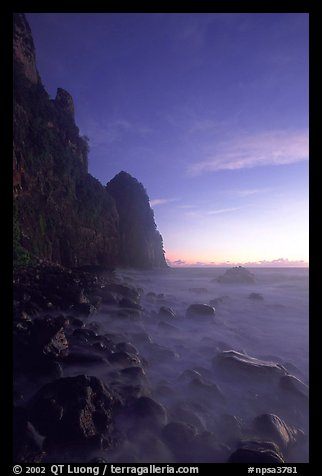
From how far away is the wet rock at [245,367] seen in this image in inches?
283

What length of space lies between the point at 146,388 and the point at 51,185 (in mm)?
13365

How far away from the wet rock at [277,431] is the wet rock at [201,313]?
6329mm

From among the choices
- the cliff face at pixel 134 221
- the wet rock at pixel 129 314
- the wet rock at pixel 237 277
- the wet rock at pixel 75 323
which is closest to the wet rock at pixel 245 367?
the wet rock at pixel 129 314

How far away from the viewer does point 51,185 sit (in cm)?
1628

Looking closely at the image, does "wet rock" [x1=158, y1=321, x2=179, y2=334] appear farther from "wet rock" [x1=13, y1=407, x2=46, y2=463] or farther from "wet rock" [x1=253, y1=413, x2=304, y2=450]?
"wet rock" [x1=13, y1=407, x2=46, y2=463]

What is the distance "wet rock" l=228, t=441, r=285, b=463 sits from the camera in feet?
14.5

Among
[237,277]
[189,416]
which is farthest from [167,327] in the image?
[237,277]

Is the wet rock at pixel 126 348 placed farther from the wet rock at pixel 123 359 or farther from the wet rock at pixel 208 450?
the wet rock at pixel 208 450

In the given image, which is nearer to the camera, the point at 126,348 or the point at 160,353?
the point at 126,348

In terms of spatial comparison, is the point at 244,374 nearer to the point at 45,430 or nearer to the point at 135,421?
the point at 135,421

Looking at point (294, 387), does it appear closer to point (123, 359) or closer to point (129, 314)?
point (123, 359)

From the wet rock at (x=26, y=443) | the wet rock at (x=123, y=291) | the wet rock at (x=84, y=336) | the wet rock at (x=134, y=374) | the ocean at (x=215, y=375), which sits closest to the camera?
the wet rock at (x=26, y=443)
